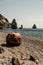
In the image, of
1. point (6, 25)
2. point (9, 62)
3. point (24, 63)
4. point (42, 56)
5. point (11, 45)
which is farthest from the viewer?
point (6, 25)

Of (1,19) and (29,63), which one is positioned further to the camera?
(1,19)

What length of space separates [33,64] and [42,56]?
2.86 m

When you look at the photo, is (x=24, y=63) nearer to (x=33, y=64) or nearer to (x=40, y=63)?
(x=33, y=64)

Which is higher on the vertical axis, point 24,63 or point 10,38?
point 10,38

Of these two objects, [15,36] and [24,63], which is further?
[15,36]

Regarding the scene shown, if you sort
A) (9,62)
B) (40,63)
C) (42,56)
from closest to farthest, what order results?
(9,62), (40,63), (42,56)

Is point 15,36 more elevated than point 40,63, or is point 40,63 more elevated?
point 15,36

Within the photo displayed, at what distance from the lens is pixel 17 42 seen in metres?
15.2

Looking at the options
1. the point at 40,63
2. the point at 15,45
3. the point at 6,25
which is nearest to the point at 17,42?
the point at 15,45

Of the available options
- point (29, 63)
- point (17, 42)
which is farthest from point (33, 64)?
point (17, 42)

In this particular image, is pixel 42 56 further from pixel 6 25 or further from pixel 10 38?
Result: pixel 6 25

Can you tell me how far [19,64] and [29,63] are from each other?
130 centimetres

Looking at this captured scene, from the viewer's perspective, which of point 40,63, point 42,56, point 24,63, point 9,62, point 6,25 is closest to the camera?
point 9,62

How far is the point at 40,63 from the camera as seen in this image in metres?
10.8
